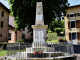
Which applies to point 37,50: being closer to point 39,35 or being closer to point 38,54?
point 38,54

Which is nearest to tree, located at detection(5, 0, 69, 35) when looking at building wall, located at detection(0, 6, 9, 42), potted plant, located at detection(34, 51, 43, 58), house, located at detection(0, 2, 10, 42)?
house, located at detection(0, 2, 10, 42)

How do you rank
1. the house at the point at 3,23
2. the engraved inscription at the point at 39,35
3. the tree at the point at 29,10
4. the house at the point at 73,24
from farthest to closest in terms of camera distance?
the house at the point at 73,24 < the house at the point at 3,23 < the tree at the point at 29,10 < the engraved inscription at the point at 39,35

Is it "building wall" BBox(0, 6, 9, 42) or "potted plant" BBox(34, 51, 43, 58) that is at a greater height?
"building wall" BBox(0, 6, 9, 42)

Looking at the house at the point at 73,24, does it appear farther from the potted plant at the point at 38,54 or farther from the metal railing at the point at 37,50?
the potted plant at the point at 38,54

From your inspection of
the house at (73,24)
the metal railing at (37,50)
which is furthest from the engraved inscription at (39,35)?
the house at (73,24)

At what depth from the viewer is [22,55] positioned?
7.52 m

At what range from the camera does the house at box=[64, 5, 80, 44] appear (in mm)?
23489

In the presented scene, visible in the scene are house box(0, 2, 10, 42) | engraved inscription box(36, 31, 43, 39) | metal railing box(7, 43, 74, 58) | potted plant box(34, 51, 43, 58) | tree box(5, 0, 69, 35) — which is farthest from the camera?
house box(0, 2, 10, 42)

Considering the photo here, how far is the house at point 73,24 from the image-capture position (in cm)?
2349

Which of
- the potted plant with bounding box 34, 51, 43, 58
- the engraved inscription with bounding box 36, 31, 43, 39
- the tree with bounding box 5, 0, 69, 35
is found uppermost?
the tree with bounding box 5, 0, 69, 35

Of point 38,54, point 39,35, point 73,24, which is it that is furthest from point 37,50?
point 73,24

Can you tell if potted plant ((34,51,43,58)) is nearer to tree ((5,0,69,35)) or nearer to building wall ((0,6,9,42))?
tree ((5,0,69,35))

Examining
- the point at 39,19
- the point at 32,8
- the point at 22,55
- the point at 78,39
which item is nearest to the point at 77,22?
the point at 78,39

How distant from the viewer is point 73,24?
24.4 m
